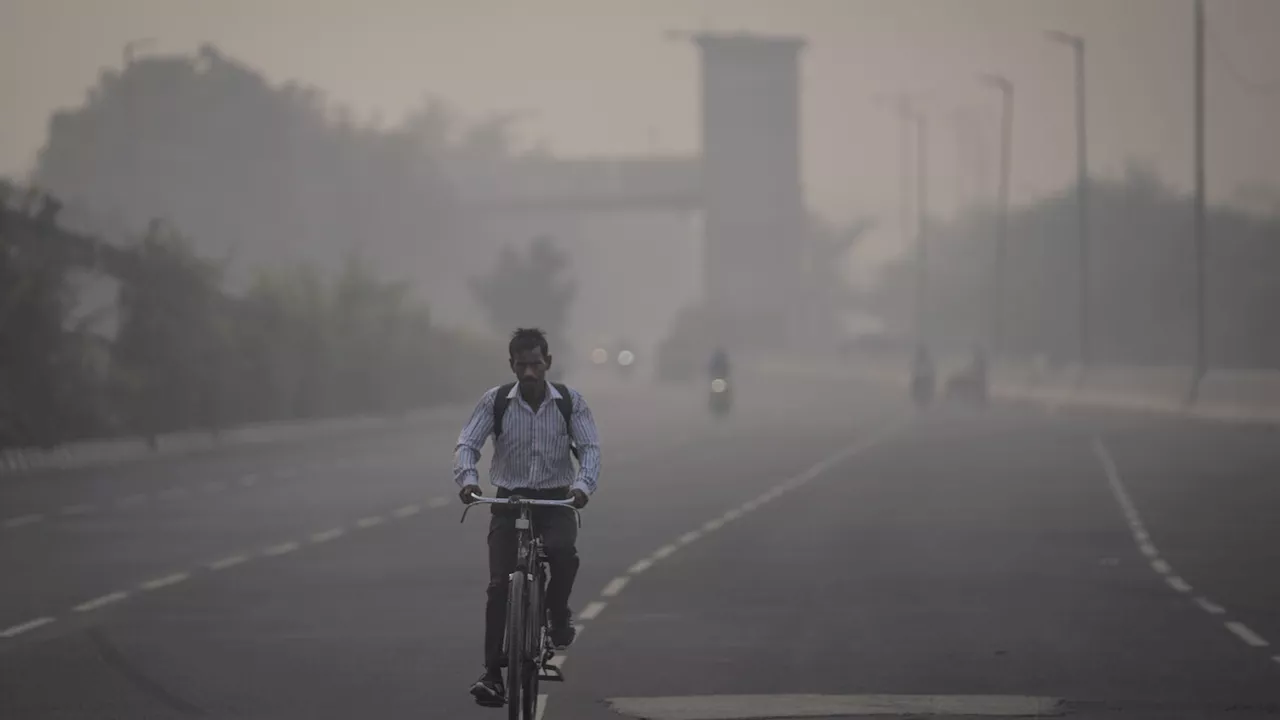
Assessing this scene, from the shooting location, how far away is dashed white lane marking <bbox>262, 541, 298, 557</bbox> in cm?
2444

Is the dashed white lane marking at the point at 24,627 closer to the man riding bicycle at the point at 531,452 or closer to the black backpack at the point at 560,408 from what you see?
the man riding bicycle at the point at 531,452

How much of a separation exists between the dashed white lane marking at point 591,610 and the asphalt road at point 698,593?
5 centimetres

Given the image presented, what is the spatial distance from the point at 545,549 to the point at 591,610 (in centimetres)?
Result: 631

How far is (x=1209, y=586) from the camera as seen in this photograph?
20.2 metres

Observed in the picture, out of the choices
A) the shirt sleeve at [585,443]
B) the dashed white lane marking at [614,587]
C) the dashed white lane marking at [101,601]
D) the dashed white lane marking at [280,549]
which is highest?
the shirt sleeve at [585,443]

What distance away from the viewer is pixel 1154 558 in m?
23.0

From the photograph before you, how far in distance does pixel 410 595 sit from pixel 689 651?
455cm

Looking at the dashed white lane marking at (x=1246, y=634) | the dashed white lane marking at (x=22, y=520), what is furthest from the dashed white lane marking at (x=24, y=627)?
the dashed white lane marking at (x=22, y=520)

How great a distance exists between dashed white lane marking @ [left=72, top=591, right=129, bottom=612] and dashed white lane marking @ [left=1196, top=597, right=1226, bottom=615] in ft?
26.2

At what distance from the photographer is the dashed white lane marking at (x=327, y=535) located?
2617cm

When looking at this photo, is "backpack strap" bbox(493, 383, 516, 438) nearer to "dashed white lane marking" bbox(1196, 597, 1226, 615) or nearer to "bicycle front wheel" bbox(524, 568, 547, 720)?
"bicycle front wheel" bbox(524, 568, 547, 720)

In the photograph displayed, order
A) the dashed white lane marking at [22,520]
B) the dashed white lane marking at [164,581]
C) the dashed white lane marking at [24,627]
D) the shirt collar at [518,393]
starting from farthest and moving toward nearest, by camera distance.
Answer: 1. the dashed white lane marking at [22,520]
2. the dashed white lane marking at [164,581]
3. the dashed white lane marking at [24,627]
4. the shirt collar at [518,393]

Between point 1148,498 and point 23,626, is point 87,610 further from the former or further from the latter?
point 1148,498

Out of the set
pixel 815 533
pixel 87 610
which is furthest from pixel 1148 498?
pixel 87 610
